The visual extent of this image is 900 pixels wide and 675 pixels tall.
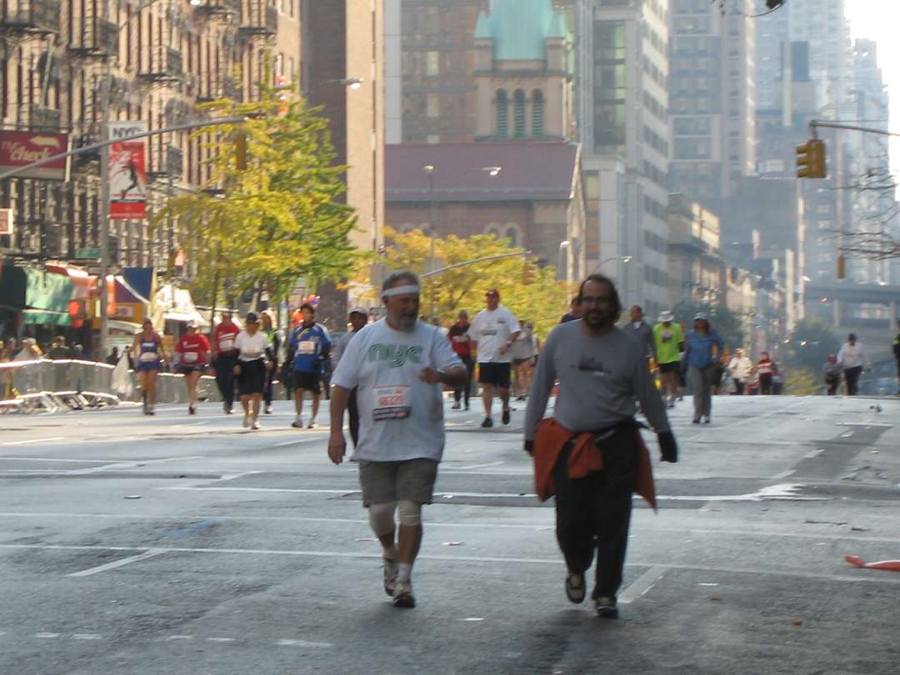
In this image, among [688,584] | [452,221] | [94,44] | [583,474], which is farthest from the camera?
[452,221]

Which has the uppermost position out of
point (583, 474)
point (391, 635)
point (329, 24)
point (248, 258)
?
point (329, 24)

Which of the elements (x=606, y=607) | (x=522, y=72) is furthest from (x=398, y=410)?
(x=522, y=72)

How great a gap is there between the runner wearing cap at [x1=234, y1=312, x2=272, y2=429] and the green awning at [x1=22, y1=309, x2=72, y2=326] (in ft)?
83.3

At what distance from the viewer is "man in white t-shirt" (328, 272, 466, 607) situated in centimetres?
1088

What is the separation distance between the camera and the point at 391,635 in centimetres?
979

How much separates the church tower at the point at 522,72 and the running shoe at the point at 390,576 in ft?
552

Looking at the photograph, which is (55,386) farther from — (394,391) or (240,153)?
(394,391)

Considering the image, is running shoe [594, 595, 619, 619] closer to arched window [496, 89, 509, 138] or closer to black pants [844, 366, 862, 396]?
black pants [844, 366, 862, 396]

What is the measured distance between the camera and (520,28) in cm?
18088

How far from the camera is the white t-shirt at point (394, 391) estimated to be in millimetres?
10898

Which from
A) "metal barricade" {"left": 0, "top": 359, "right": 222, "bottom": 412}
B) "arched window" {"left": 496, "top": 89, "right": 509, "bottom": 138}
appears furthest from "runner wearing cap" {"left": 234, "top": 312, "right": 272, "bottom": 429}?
"arched window" {"left": 496, "top": 89, "right": 509, "bottom": 138}

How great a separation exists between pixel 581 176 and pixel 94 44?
11183cm

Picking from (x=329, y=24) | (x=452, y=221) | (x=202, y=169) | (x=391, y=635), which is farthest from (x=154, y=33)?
(x=452, y=221)

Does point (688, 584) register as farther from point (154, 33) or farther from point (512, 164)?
point (512, 164)
